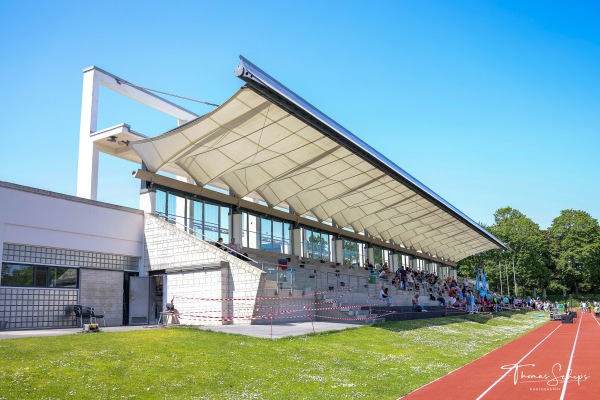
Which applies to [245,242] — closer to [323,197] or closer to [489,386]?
[323,197]

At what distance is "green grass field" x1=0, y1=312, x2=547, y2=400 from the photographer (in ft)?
35.2

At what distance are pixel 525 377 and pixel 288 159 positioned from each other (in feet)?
56.5

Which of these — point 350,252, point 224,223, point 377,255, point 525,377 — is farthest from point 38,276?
point 377,255

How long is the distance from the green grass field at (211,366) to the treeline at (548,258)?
83854mm

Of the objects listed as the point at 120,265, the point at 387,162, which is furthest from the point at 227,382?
the point at 387,162

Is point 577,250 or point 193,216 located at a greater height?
point 577,250

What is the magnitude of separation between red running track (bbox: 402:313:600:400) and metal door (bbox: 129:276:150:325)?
51.9ft

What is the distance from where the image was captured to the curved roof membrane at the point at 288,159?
73.7 ft

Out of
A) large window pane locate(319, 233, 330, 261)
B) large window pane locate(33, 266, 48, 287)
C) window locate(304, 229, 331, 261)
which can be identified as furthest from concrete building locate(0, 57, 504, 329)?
large window pane locate(319, 233, 330, 261)

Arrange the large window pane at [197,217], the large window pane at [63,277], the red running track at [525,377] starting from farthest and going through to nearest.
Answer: the large window pane at [197,217]
the large window pane at [63,277]
the red running track at [525,377]

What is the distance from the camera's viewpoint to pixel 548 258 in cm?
10431

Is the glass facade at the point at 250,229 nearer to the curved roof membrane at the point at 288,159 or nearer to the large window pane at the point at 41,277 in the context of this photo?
the curved roof membrane at the point at 288,159

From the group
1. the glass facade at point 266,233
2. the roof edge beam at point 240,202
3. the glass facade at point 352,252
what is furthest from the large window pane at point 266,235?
the glass facade at point 352,252

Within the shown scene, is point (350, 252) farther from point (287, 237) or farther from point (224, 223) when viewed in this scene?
point (224, 223)
